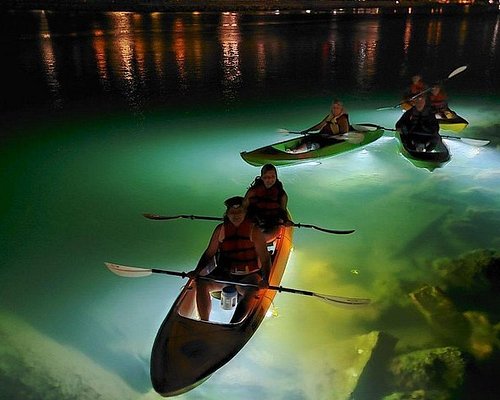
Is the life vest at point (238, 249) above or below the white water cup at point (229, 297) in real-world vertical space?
above

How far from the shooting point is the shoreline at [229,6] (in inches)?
2281

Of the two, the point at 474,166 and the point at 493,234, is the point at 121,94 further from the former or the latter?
the point at 493,234

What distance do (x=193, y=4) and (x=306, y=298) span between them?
62147mm

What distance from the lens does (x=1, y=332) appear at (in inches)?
227

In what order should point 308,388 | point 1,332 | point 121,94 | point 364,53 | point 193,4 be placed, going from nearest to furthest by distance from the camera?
point 308,388 → point 1,332 → point 121,94 → point 364,53 → point 193,4

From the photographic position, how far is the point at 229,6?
61.5 meters

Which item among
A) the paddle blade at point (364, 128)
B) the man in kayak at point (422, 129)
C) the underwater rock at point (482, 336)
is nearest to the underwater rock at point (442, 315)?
the underwater rock at point (482, 336)

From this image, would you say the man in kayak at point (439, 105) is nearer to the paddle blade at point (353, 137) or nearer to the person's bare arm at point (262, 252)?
the paddle blade at point (353, 137)

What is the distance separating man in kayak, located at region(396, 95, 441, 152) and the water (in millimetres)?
596

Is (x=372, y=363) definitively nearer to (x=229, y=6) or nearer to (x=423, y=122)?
(x=423, y=122)

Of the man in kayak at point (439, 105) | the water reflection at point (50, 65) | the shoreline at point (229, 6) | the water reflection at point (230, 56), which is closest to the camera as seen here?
the man in kayak at point (439, 105)

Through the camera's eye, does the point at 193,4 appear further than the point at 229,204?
Yes

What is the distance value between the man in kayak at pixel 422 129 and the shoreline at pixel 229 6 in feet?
176

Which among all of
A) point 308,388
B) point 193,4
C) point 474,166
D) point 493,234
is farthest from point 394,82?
point 193,4
